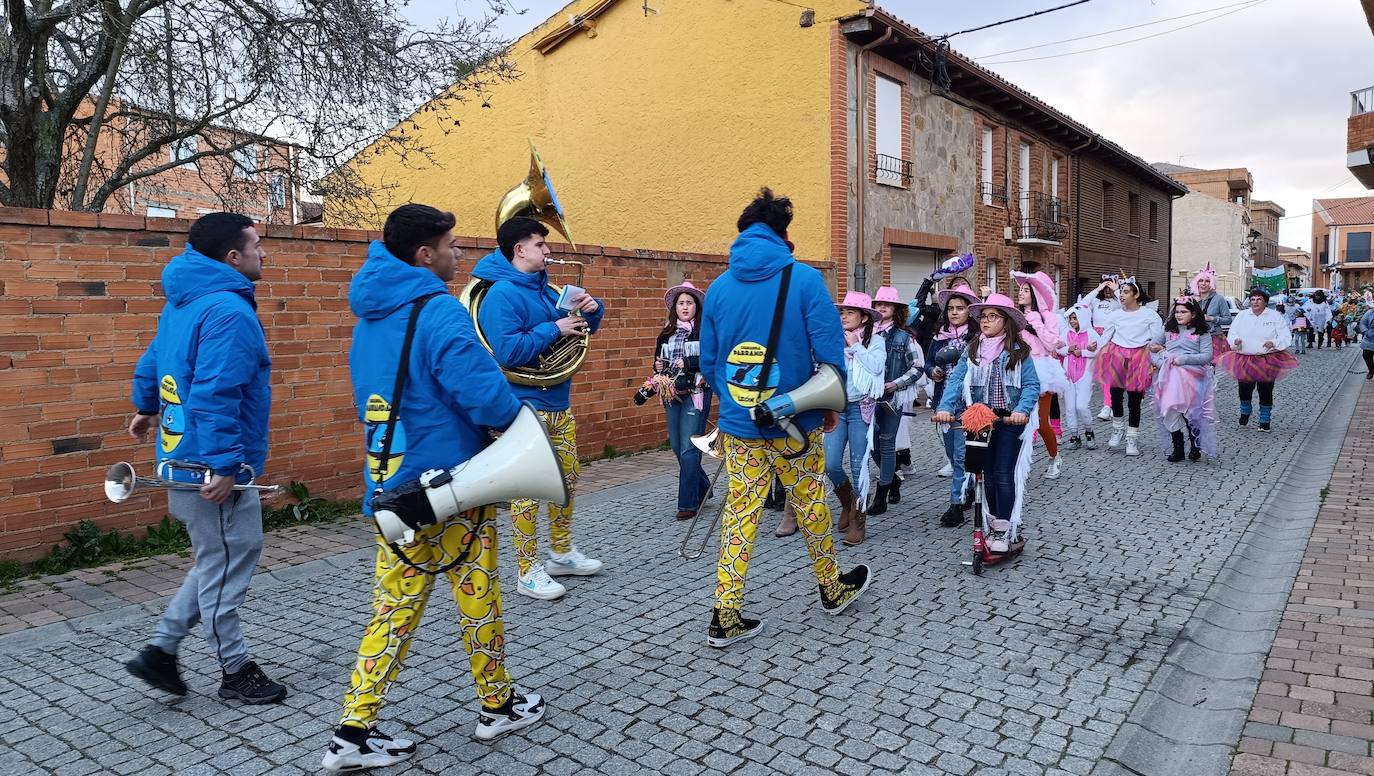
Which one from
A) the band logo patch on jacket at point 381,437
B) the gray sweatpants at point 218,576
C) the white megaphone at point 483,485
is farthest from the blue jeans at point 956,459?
the gray sweatpants at point 218,576

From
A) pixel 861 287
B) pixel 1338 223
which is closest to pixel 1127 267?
pixel 861 287

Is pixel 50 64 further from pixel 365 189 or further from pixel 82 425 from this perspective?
pixel 82 425

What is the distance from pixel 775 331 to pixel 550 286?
1382mm

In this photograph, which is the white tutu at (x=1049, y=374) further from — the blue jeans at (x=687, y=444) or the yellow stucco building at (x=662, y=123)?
the yellow stucco building at (x=662, y=123)

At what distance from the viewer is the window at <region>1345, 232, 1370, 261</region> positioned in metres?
78.1

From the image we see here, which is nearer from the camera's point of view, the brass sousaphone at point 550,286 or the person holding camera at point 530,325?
the person holding camera at point 530,325

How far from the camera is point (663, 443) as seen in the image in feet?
33.0

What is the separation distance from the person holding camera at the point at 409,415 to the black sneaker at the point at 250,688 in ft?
2.50

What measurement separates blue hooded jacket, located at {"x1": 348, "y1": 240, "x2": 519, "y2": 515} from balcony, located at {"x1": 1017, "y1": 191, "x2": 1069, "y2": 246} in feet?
61.1

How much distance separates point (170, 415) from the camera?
339cm

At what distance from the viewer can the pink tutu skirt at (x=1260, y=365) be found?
35.2 ft

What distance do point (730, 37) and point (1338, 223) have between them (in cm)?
7428

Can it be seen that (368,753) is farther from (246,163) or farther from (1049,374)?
(246,163)

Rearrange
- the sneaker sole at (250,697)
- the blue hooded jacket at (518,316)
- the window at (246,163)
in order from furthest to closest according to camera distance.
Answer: the window at (246,163)
the blue hooded jacket at (518,316)
the sneaker sole at (250,697)
